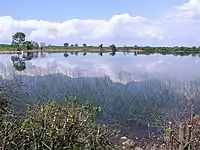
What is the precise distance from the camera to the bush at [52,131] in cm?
585

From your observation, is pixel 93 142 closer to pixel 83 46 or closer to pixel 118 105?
pixel 118 105

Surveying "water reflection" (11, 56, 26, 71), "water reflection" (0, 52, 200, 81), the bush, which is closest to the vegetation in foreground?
the bush

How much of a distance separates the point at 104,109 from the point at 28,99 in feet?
22.7

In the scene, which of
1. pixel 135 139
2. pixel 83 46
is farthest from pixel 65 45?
pixel 135 139

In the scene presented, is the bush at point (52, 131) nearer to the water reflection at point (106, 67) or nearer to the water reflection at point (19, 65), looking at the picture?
the water reflection at point (106, 67)

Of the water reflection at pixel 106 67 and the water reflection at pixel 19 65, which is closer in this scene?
the water reflection at pixel 19 65

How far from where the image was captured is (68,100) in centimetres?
731

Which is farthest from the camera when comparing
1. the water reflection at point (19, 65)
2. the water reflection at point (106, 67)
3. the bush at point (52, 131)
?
the water reflection at point (106, 67)

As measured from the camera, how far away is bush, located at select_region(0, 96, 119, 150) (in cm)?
585

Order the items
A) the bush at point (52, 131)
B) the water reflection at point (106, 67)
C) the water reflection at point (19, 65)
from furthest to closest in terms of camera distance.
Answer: the water reflection at point (106, 67) → the water reflection at point (19, 65) → the bush at point (52, 131)

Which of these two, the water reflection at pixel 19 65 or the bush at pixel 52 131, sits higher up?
the bush at pixel 52 131

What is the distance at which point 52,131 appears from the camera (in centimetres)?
600

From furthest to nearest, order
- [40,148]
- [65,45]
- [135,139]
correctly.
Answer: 1. [65,45]
2. [135,139]
3. [40,148]

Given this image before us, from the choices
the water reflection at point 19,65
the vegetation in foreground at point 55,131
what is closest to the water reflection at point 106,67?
the water reflection at point 19,65
